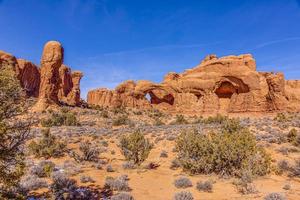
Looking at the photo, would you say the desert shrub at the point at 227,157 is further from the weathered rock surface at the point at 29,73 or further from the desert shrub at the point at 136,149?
the weathered rock surface at the point at 29,73

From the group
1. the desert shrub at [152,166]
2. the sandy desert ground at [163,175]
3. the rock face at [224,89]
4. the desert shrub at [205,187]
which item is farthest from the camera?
the rock face at [224,89]

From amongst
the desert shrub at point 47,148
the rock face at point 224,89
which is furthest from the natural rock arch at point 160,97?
the desert shrub at point 47,148

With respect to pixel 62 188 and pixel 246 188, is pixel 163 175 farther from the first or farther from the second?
pixel 62 188

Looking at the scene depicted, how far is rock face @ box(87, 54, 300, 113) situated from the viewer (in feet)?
139

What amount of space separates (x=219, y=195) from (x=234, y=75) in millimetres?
37337

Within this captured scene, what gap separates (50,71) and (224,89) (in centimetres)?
2662

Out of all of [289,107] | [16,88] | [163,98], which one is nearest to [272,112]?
[289,107]

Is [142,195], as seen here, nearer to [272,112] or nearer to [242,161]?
[242,161]

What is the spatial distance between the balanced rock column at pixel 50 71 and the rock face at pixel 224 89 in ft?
61.9

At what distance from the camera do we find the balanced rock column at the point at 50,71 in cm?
3478

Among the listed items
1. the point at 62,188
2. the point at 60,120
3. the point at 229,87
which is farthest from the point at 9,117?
the point at 229,87

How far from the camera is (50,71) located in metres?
35.4

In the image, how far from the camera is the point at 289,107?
137ft

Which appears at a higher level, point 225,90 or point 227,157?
point 225,90
